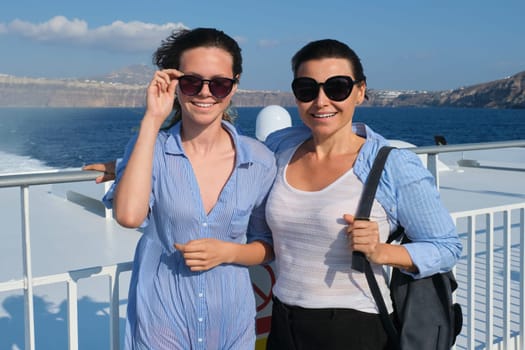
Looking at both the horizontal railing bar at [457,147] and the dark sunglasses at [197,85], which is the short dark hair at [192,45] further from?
the horizontal railing bar at [457,147]

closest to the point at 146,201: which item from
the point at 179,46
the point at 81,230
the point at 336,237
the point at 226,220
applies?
the point at 226,220

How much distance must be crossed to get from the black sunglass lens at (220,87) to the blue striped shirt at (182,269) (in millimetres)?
182

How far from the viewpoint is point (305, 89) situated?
6.59 ft

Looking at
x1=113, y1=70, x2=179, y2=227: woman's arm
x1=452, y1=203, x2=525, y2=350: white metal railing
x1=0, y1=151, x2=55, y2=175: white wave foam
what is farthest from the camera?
x1=0, y1=151, x2=55, y2=175: white wave foam

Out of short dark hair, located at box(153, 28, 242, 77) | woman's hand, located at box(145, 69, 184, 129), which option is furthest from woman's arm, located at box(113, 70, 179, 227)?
short dark hair, located at box(153, 28, 242, 77)

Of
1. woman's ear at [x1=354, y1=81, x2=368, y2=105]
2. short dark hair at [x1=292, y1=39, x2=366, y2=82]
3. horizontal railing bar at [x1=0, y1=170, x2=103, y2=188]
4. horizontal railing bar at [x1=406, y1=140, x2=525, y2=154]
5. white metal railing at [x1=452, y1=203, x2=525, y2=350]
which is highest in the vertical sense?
short dark hair at [x1=292, y1=39, x2=366, y2=82]

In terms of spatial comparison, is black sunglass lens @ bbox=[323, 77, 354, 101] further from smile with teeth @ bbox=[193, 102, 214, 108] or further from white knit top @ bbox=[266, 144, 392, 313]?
smile with teeth @ bbox=[193, 102, 214, 108]

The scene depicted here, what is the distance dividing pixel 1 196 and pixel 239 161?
1231 centimetres

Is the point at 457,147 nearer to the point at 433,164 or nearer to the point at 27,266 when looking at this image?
the point at 433,164

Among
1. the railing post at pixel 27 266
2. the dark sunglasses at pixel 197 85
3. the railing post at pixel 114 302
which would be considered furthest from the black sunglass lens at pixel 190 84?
the railing post at pixel 114 302

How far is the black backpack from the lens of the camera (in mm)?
Result: 1988

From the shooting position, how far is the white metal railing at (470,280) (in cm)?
221

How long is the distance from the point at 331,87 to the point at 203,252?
2.22 feet

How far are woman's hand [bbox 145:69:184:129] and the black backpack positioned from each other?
27.0 inches
